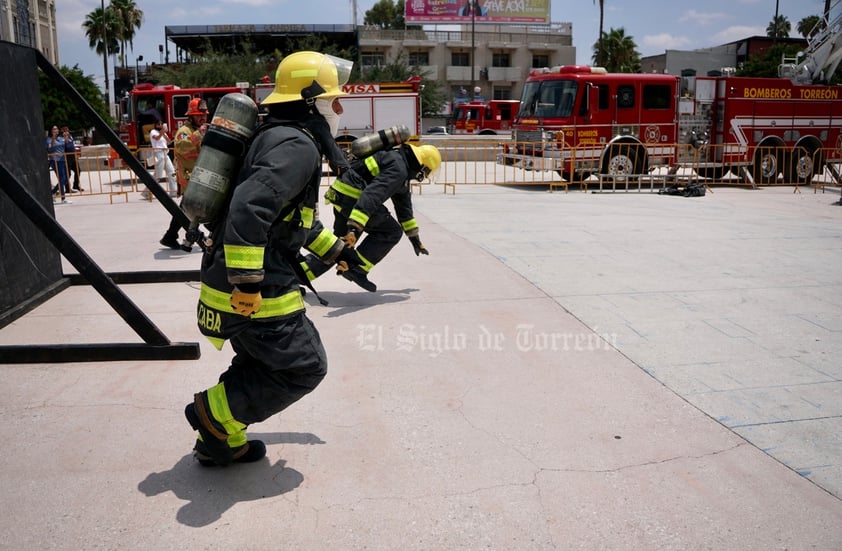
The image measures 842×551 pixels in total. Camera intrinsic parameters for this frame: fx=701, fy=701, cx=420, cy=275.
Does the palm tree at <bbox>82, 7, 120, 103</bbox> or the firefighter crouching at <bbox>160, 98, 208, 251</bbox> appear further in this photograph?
the palm tree at <bbox>82, 7, 120, 103</bbox>

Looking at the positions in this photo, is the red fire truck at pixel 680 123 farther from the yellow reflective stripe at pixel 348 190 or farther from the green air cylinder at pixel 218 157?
the green air cylinder at pixel 218 157

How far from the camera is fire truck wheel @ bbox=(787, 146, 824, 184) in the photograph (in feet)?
60.6

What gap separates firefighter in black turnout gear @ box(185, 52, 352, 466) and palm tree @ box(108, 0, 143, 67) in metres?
63.4

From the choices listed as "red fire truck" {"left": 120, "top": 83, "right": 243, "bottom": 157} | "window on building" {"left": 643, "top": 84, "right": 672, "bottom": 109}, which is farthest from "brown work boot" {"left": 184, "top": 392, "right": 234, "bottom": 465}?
"red fire truck" {"left": 120, "top": 83, "right": 243, "bottom": 157}

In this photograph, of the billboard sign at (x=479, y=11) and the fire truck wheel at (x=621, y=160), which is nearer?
the fire truck wheel at (x=621, y=160)

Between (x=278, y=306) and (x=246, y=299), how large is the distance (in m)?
0.20

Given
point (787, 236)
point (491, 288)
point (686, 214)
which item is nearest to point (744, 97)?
point (686, 214)

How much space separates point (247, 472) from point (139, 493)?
1.54 feet

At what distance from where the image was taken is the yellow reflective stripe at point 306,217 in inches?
122

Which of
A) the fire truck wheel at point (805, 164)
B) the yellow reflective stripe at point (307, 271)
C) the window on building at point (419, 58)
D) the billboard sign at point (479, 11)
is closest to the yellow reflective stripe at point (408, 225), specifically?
the yellow reflective stripe at point (307, 271)

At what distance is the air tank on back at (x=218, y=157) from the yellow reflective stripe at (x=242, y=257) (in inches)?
13.2

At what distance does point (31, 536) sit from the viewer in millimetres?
2729

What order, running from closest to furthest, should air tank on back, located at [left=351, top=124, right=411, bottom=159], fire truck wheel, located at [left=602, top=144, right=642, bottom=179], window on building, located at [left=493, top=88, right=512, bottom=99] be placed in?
1. air tank on back, located at [left=351, top=124, right=411, bottom=159]
2. fire truck wheel, located at [left=602, top=144, right=642, bottom=179]
3. window on building, located at [left=493, top=88, right=512, bottom=99]

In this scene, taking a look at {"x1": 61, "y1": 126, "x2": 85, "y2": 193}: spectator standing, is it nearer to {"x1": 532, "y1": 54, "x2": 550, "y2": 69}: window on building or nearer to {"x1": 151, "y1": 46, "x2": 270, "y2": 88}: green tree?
{"x1": 151, "y1": 46, "x2": 270, "y2": 88}: green tree
